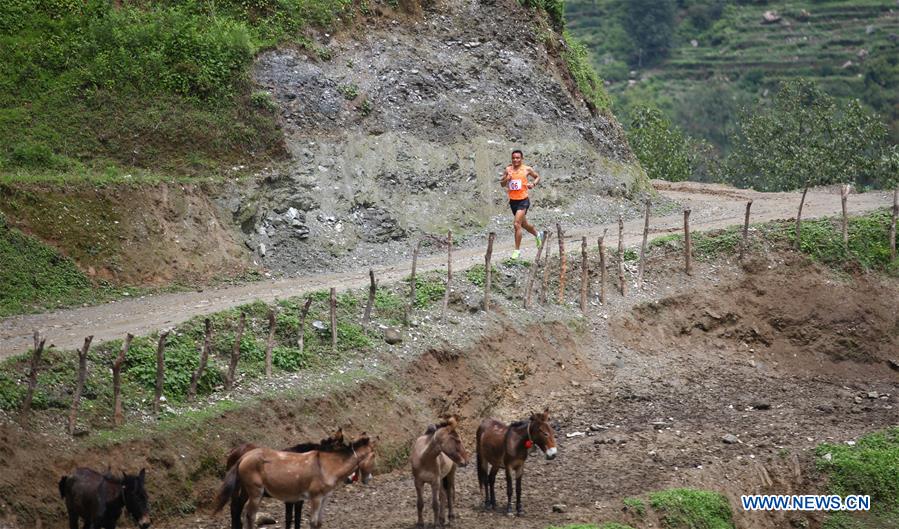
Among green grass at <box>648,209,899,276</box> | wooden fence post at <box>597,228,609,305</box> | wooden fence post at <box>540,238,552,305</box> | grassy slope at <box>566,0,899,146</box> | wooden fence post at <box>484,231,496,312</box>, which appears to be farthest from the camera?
grassy slope at <box>566,0,899,146</box>

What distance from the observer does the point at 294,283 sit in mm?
23094

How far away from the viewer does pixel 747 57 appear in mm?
85812

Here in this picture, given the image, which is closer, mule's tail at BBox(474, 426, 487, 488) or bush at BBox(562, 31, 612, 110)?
mule's tail at BBox(474, 426, 487, 488)

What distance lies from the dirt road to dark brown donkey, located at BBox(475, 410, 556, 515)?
5.47m

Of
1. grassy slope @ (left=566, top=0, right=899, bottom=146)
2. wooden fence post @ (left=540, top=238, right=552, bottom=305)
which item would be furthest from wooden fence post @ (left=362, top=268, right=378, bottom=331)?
grassy slope @ (left=566, top=0, right=899, bottom=146)

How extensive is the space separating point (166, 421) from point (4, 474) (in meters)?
2.47

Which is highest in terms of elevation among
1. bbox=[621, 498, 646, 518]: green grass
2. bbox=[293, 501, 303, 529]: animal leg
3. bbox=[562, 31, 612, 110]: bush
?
bbox=[562, 31, 612, 110]: bush

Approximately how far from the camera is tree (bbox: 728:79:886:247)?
46.1 metres

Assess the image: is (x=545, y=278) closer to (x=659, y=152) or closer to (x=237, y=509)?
(x=237, y=509)

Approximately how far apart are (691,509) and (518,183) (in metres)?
8.74

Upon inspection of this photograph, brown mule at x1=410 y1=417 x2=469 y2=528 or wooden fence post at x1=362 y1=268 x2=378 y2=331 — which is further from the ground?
wooden fence post at x1=362 y1=268 x2=378 y2=331

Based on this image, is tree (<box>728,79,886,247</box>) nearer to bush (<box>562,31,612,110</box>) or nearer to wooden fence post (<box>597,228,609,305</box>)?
bush (<box>562,31,612,110</box>)

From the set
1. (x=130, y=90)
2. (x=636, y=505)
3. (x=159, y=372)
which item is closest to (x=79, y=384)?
(x=159, y=372)

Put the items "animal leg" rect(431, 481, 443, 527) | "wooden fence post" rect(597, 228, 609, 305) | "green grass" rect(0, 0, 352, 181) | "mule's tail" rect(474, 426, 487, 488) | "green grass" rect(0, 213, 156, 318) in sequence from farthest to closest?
"green grass" rect(0, 0, 352, 181), "wooden fence post" rect(597, 228, 609, 305), "green grass" rect(0, 213, 156, 318), "mule's tail" rect(474, 426, 487, 488), "animal leg" rect(431, 481, 443, 527)
